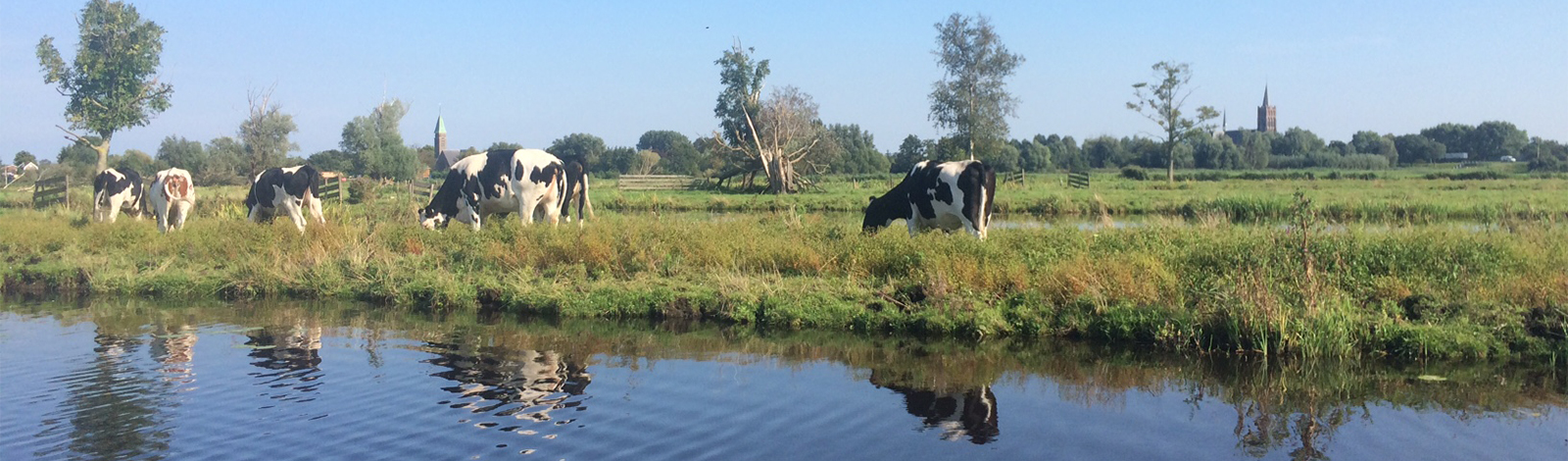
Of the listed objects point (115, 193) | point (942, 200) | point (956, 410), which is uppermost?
point (115, 193)

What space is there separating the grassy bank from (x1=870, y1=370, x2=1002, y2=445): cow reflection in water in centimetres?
230

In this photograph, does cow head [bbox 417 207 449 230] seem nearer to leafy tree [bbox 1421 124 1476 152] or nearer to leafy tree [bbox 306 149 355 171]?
A: leafy tree [bbox 306 149 355 171]

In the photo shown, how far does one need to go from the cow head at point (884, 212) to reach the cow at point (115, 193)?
16202 mm

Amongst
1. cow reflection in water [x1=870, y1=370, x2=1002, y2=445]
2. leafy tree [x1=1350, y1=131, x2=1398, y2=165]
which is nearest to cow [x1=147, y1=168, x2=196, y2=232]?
cow reflection in water [x1=870, y1=370, x2=1002, y2=445]

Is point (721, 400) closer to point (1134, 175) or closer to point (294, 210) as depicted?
point (294, 210)

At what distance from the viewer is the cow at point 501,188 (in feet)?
60.5

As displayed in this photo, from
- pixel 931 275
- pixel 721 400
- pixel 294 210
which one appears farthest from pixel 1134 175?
pixel 721 400

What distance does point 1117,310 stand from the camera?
10.5 meters

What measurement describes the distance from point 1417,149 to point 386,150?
3439 inches

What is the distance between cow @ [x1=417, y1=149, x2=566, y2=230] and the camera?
1844 cm

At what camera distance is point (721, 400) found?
8391 millimetres

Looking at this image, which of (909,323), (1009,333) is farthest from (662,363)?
→ (1009,333)

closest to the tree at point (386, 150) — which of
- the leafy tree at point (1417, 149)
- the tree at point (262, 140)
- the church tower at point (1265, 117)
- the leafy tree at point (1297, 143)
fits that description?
the tree at point (262, 140)

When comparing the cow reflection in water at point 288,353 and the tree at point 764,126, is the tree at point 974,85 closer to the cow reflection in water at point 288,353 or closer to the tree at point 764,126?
the tree at point 764,126
